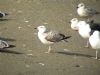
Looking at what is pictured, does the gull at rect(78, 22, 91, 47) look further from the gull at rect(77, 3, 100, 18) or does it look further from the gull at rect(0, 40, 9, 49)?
the gull at rect(77, 3, 100, 18)

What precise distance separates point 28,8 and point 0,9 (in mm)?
1250

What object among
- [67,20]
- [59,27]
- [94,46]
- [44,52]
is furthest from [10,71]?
[67,20]

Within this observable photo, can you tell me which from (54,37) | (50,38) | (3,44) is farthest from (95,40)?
(3,44)

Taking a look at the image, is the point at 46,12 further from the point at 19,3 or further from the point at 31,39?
the point at 31,39

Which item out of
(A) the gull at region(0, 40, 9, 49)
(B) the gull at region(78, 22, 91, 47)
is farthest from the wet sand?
(B) the gull at region(78, 22, 91, 47)

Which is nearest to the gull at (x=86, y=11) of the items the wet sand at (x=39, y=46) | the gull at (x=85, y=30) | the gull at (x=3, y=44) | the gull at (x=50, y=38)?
the wet sand at (x=39, y=46)

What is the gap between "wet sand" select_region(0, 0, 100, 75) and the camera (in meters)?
11.0

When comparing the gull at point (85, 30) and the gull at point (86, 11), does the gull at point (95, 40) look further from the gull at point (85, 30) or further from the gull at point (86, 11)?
the gull at point (86, 11)

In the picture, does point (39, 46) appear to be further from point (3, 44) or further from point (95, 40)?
point (95, 40)

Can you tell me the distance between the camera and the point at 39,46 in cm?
1302

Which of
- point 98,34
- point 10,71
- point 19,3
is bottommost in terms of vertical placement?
point 10,71

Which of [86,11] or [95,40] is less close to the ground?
[86,11]

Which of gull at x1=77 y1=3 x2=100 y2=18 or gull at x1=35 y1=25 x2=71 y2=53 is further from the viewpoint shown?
gull at x1=77 y1=3 x2=100 y2=18

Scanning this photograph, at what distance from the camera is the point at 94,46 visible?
11.9m
